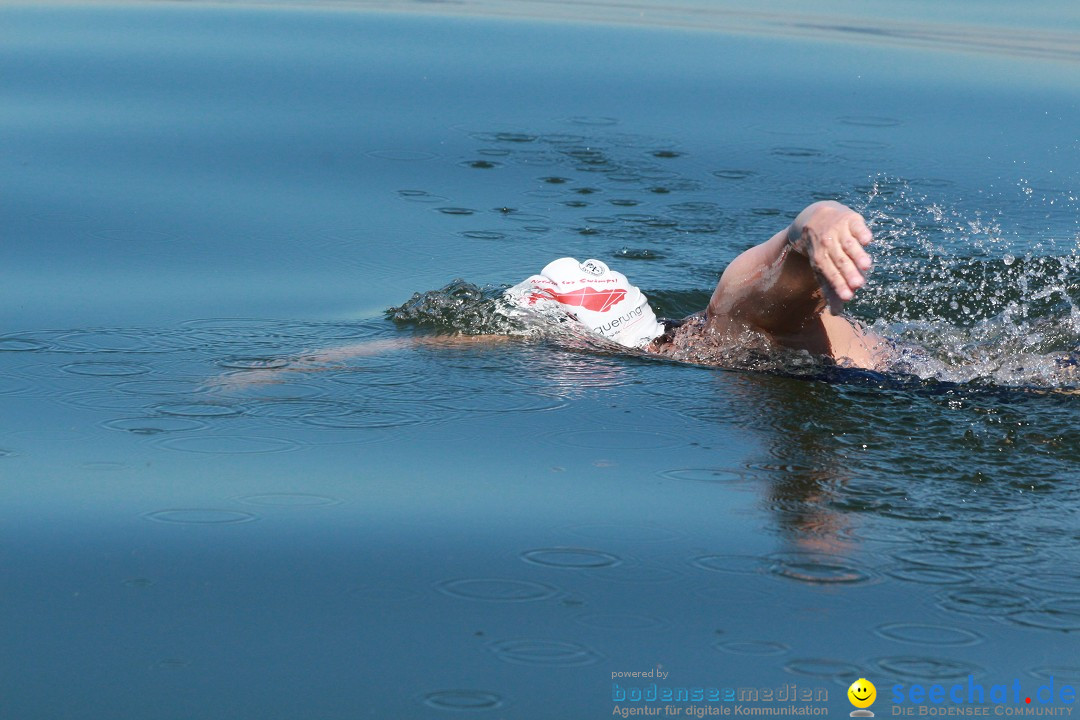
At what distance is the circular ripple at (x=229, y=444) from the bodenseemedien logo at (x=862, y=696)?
218 centimetres

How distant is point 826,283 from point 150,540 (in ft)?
7.23

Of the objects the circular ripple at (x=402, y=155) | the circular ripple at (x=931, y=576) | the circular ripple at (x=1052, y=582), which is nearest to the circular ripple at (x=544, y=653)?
the circular ripple at (x=931, y=576)

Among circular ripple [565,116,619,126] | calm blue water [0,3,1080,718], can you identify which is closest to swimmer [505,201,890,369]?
calm blue water [0,3,1080,718]

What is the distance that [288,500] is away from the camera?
13.7 feet

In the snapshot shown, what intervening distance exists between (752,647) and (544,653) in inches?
18.8

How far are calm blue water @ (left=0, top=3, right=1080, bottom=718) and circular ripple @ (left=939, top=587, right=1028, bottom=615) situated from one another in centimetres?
2

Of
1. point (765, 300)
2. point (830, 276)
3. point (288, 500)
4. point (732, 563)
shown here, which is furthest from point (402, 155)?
point (732, 563)

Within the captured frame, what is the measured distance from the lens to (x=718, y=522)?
3975 millimetres

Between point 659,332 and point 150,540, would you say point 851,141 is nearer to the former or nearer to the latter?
point 659,332

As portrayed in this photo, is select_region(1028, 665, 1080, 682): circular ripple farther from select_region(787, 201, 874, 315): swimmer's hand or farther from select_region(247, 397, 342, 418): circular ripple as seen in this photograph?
select_region(247, 397, 342, 418): circular ripple

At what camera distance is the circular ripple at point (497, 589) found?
350cm

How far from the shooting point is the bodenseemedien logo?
299 cm

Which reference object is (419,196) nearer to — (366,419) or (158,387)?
(158,387)

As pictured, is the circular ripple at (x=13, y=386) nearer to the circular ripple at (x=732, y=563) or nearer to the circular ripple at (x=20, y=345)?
the circular ripple at (x=20, y=345)
